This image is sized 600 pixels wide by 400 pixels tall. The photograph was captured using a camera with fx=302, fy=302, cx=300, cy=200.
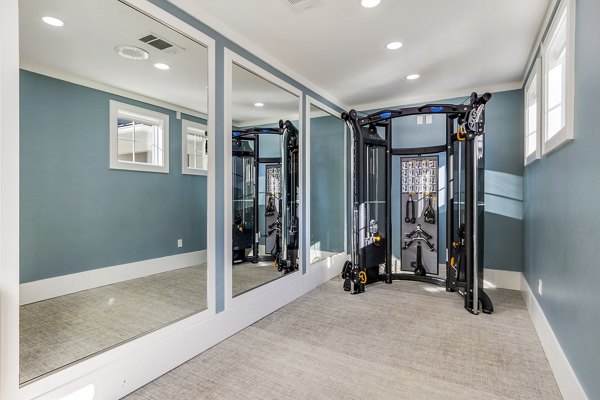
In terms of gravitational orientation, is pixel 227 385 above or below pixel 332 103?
below

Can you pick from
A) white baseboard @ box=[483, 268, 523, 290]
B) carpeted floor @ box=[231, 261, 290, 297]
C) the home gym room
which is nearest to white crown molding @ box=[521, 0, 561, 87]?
the home gym room

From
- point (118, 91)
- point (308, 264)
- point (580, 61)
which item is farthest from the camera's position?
point (308, 264)

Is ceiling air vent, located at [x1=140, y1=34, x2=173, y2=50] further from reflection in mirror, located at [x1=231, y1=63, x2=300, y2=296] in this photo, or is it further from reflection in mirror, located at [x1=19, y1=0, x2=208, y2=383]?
reflection in mirror, located at [x1=231, y1=63, x2=300, y2=296]

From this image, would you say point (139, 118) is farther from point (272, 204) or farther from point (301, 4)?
point (272, 204)

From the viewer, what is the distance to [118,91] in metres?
2.52

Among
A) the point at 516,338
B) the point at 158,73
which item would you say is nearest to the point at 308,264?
the point at 516,338

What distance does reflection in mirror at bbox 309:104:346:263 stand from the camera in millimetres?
4254

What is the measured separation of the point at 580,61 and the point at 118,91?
10.3ft

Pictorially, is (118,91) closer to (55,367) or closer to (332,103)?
(55,367)

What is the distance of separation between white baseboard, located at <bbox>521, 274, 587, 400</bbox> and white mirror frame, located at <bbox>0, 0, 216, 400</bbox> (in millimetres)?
2393

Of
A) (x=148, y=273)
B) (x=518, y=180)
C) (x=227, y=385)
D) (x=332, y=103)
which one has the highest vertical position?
(x=332, y=103)

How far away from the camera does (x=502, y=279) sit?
4.10 metres

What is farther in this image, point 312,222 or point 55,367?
point 312,222

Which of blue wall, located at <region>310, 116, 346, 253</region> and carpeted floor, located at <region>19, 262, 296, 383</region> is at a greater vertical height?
blue wall, located at <region>310, 116, 346, 253</region>
